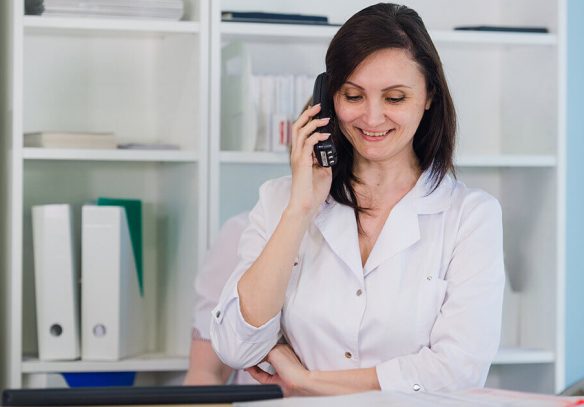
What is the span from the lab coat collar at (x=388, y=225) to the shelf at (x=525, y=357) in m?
1.10

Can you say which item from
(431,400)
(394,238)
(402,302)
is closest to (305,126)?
(394,238)

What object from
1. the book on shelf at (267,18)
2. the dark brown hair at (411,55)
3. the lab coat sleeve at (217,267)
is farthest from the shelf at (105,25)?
the dark brown hair at (411,55)

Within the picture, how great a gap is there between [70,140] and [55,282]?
1.17 ft

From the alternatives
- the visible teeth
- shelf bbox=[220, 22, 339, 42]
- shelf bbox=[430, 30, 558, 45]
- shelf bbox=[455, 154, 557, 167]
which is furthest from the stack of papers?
the visible teeth

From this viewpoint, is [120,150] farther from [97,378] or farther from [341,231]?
[341,231]

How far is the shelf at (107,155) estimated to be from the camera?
8.55 ft

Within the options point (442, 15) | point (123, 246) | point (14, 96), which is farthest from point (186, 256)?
point (442, 15)

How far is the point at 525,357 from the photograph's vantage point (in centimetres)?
287

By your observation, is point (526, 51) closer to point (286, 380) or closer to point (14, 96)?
point (14, 96)

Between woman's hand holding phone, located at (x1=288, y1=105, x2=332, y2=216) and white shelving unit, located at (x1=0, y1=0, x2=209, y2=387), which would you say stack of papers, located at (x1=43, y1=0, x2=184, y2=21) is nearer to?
white shelving unit, located at (x1=0, y1=0, x2=209, y2=387)

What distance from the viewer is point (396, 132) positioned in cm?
180

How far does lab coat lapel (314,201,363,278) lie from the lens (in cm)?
181

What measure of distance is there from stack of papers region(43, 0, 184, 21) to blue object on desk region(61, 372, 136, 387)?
919mm

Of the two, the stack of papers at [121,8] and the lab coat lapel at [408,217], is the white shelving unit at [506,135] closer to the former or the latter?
the stack of papers at [121,8]
